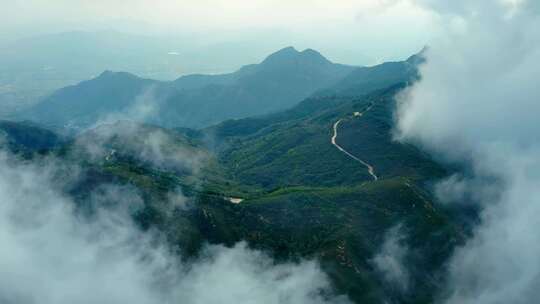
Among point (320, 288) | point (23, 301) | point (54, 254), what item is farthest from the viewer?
point (54, 254)

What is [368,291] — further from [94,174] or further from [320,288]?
[94,174]

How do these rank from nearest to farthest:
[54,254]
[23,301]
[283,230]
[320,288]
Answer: [23,301], [320,288], [54,254], [283,230]

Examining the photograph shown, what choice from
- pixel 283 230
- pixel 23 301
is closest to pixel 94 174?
pixel 23 301

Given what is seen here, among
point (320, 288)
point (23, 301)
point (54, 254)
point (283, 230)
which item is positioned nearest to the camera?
point (23, 301)

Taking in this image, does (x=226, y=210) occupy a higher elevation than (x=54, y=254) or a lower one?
higher

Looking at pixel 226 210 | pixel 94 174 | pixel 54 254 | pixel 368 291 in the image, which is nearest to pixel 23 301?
pixel 54 254

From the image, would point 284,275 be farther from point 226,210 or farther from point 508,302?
point 508,302

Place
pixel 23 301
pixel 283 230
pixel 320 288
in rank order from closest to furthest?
pixel 23 301
pixel 320 288
pixel 283 230

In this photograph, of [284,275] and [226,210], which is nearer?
[284,275]

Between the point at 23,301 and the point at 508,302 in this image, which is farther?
the point at 508,302
